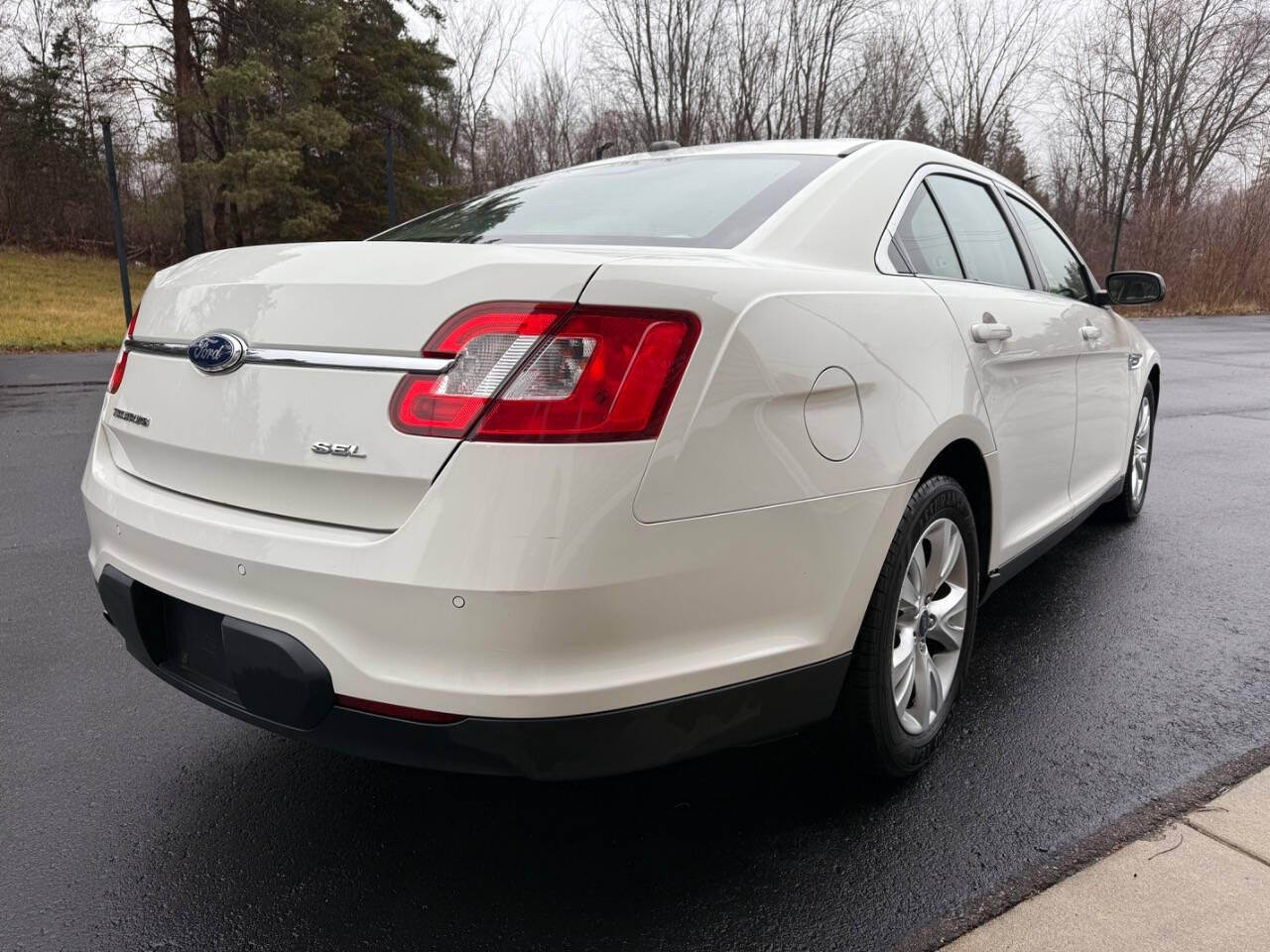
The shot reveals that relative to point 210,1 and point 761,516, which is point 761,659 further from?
point 210,1

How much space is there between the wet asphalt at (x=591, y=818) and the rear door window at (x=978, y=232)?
131 cm

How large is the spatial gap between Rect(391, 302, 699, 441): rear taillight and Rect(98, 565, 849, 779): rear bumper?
497 mm

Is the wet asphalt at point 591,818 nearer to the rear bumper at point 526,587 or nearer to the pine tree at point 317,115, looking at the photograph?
the rear bumper at point 526,587

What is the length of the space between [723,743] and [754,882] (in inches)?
15.6

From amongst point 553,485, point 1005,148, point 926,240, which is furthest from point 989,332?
point 1005,148

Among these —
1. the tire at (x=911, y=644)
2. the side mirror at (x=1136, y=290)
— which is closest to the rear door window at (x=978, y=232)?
the tire at (x=911, y=644)

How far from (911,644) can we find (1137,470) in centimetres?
323

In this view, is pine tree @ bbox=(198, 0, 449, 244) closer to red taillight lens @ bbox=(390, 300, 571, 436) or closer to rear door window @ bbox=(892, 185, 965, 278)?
rear door window @ bbox=(892, 185, 965, 278)

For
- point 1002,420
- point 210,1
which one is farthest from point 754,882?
point 210,1

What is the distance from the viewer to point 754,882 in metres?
2.00

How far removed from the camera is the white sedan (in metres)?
1.57

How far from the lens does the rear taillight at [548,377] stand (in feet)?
5.13

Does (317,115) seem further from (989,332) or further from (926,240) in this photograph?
(989,332)

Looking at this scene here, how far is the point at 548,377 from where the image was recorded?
158 centimetres
